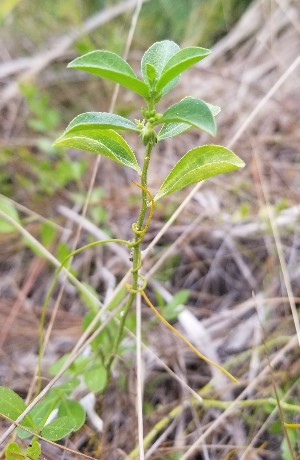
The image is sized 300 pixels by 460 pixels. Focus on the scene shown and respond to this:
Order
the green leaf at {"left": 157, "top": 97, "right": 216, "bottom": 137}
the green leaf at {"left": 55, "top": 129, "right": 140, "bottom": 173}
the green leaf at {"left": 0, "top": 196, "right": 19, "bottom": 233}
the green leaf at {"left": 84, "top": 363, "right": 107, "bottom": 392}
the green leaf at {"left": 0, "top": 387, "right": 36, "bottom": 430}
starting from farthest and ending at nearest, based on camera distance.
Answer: the green leaf at {"left": 0, "top": 196, "right": 19, "bottom": 233}, the green leaf at {"left": 84, "top": 363, "right": 107, "bottom": 392}, the green leaf at {"left": 0, "top": 387, "right": 36, "bottom": 430}, the green leaf at {"left": 55, "top": 129, "right": 140, "bottom": 173}, the green leaf at {"left": 157, "top": 97, "right": 216, "bottom": 137}

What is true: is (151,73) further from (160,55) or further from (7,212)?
(7,212)

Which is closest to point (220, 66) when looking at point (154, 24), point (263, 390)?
point (154, 24)

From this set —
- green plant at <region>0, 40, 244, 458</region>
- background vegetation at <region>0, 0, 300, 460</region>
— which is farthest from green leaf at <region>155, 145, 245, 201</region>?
background vegetation at <region>0, 0, 300, 460</region>

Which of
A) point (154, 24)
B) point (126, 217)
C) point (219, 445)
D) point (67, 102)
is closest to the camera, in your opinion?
point (219, 445)

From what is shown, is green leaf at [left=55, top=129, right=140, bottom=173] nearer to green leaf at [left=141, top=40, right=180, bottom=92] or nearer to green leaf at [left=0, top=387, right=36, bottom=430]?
green leaf at [left=141, top=40, right=180, bottom=92]

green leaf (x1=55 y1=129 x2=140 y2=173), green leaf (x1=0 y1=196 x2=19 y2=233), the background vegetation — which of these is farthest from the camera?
green leaf (x1=0 y1=196 x2=19 y2=233)

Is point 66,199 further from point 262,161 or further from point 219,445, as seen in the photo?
point 219,445

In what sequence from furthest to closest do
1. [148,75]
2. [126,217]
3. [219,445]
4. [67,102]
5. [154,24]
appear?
[154,24], [67,102], [126,217], [219,445], [148,75]
